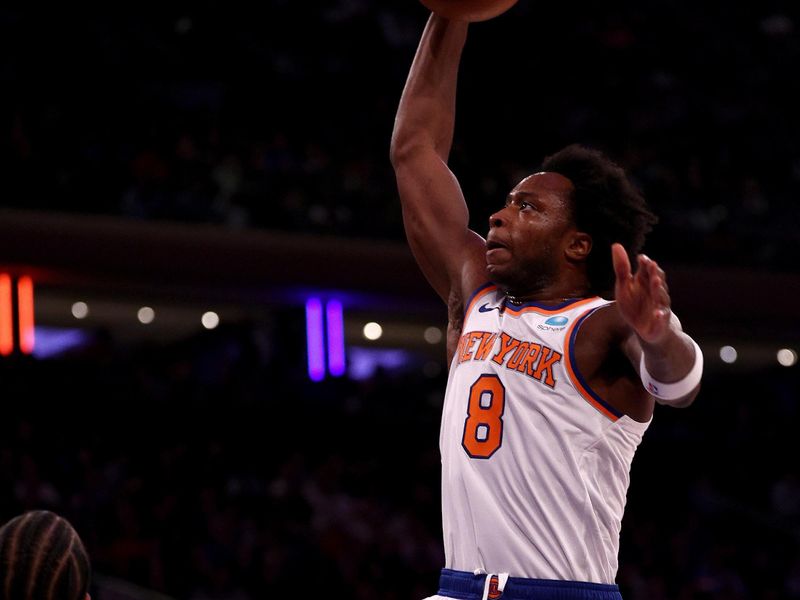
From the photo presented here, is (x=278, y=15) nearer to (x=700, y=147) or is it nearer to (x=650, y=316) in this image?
(x=700, y=147)

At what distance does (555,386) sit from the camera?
325cm

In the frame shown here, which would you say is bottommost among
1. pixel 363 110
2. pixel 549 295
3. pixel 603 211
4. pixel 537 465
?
pixel 537 465

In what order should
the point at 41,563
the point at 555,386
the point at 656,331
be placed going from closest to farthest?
the point at 41,563
the point at 656,331
the point at 555,386

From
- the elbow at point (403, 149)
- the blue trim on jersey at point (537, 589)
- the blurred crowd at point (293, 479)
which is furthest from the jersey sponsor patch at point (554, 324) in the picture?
the blurred crowd at point (293, 479)

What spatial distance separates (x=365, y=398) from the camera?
39.1ft

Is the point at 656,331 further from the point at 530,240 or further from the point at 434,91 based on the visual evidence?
the point at 434,91

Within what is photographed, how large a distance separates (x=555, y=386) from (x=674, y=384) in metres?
0.44

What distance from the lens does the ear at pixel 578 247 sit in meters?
3.52

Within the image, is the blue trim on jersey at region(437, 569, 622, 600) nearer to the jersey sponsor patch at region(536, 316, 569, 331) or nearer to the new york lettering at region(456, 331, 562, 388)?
the new york lettering at region(456, 331, 562, 388)

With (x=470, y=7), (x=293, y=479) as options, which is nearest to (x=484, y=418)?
(x=470, y=7)

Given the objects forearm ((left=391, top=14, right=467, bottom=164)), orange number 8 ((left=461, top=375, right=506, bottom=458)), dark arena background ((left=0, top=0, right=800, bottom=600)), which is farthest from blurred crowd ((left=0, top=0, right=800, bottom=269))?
orange number 8 ((left=461, top=375, right=506, bottom=458))

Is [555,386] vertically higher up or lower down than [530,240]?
lower down

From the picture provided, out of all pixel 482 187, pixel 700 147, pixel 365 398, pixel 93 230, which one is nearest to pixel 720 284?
pixel 700 147

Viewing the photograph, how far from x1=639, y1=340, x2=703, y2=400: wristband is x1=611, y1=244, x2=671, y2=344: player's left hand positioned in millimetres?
118
